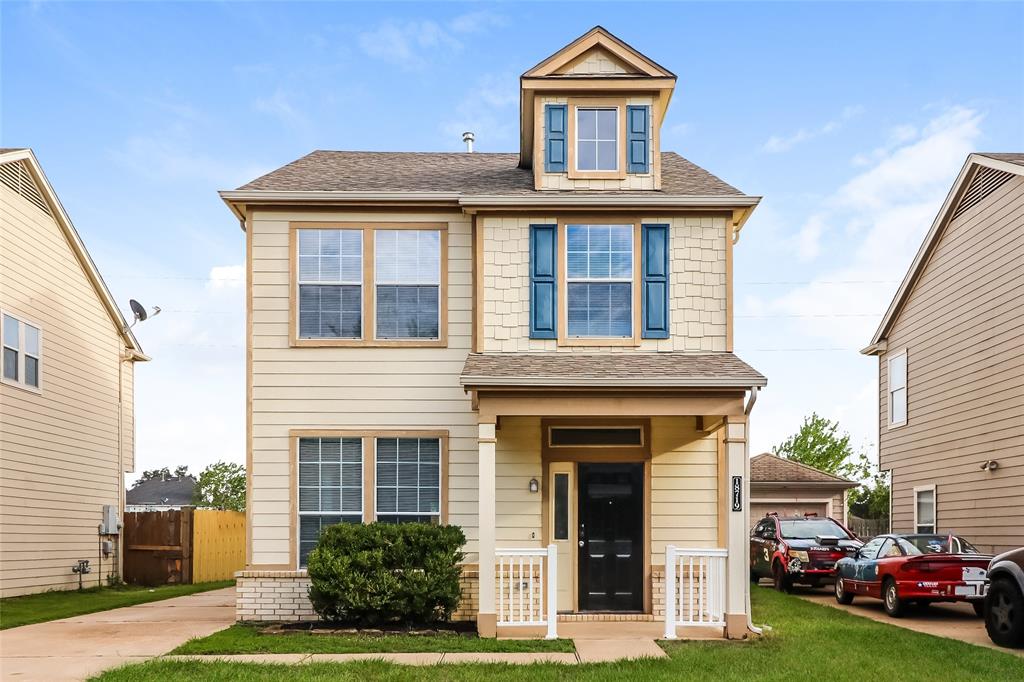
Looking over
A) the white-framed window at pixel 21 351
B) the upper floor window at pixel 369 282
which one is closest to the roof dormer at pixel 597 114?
the upper floor window at pixel 369 282

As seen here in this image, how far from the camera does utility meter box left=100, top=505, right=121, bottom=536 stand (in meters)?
21.4

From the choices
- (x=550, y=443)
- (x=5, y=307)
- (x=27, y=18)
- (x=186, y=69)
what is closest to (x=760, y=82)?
(x=550, y=443)

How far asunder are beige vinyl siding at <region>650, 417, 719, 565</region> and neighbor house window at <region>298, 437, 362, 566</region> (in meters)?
4.13

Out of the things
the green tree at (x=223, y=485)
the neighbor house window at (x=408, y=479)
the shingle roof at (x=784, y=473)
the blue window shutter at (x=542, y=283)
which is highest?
the blue window shutter at (x=542, y=283)

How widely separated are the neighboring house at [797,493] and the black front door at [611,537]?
1491 centimetres

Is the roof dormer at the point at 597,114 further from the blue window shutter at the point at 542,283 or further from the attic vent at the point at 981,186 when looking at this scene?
the attic vent at the point at 981,186

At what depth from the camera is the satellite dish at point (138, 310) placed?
22.3 m

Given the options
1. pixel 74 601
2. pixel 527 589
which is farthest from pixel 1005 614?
pixel 74 601

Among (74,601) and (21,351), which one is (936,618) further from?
(21,351)

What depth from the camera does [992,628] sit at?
1201cm

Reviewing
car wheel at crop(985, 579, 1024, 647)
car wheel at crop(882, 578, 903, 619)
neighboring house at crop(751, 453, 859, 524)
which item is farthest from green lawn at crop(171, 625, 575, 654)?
neighboring house at crop(751, 453, 859, 524)

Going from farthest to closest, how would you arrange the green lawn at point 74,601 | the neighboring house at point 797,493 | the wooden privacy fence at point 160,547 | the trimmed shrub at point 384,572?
the neighboring house at point 797,493 → the wooden privacy fence at point 160,547 → the green lawn at point 74,601 → the trimmed shrub at point 384,572

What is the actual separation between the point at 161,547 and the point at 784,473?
16796mm

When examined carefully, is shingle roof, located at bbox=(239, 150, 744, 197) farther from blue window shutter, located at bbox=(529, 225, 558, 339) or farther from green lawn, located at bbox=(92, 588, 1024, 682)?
green lawn, located at bbox=(92, 588, 1024, 682)
